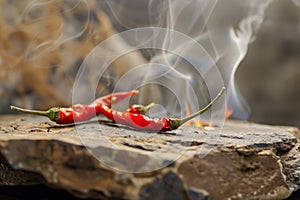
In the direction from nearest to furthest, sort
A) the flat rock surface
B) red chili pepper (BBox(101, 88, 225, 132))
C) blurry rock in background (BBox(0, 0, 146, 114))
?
1. the flat rock surface
2. red chili pepper (BBox(101, 88, 225, 132))
3. blurry rock in background (BBox(0, 0, 146, 114))

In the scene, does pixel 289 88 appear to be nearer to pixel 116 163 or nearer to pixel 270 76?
pixel 270 76

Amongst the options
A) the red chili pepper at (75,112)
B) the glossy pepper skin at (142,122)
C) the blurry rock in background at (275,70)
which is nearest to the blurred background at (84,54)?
the blurry rock in background at (275,70)

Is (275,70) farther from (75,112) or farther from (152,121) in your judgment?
(75,112)

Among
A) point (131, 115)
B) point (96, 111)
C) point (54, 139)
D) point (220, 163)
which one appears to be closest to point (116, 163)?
point (54, 139)

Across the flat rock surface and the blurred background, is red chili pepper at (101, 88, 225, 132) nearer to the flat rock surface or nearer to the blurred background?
the flat rock surface

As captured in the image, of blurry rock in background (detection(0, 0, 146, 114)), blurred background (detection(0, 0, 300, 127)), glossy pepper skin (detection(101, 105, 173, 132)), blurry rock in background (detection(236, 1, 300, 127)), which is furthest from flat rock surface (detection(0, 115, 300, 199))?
blurry rock in background (detection(236, 1, 300, 127))

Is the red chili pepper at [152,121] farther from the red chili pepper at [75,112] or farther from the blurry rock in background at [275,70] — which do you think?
the blurry rock in background at [275,70]
